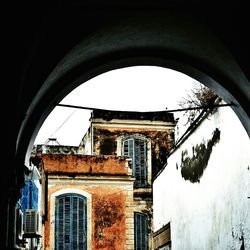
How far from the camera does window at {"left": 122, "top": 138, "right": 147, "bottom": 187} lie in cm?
2862

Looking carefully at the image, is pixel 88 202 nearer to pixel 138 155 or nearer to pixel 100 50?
pixel 138 155

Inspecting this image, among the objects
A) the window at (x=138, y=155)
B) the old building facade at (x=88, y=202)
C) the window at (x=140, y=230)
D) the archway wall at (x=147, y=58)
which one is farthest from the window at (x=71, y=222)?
the archway wall at (x=147, y=58)

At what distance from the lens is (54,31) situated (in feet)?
16.9

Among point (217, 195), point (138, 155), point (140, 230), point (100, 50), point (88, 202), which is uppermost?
point (138, 155)

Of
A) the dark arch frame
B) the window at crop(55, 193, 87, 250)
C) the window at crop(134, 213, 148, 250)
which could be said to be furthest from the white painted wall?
the window at crop(134, 213, 148, 250)

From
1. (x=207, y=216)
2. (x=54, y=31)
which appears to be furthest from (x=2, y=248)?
(x=207, y=216)

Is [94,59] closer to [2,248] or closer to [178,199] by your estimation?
[2,248]

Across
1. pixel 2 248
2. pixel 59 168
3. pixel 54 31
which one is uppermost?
pixel 59 168

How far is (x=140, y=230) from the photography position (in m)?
26.2

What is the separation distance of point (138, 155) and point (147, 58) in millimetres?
23069

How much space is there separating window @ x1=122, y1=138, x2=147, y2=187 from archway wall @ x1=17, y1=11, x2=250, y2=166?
22.5 metres

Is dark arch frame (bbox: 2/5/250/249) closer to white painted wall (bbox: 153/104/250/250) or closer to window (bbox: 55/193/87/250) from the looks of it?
white painted wall (bbox: 153/104/250/250)

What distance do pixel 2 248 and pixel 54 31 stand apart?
Result: 1961mm

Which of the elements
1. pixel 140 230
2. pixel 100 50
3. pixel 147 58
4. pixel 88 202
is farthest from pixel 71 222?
pixel 100 50
